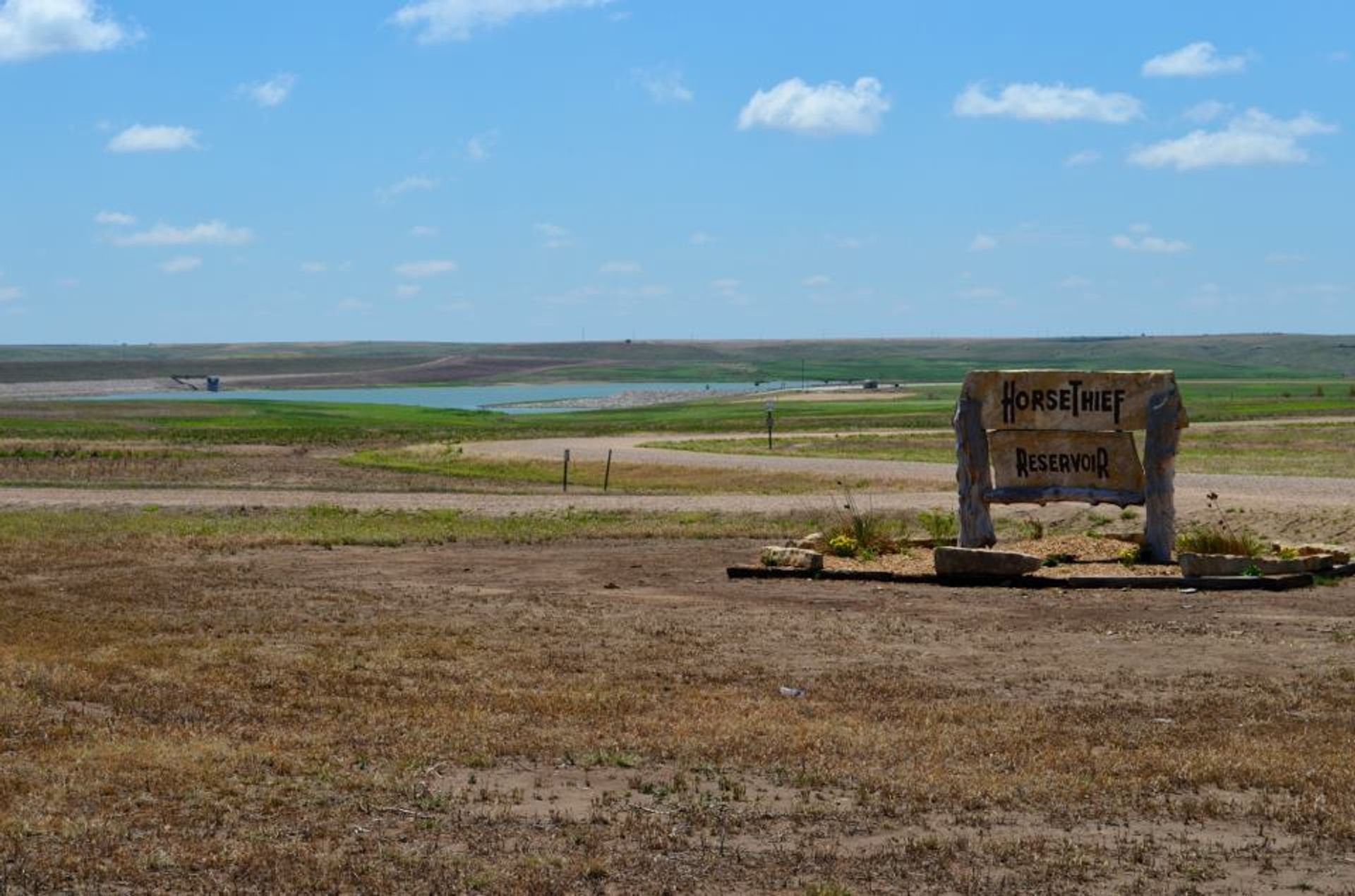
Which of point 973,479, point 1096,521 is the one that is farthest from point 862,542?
point 1096,521

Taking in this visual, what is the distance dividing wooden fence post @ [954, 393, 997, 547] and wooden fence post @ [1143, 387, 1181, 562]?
6.52ft

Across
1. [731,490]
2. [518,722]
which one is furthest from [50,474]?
[518,722]

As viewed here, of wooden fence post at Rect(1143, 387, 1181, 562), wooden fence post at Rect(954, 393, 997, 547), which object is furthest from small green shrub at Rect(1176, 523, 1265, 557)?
wooden fence post at Rect(954, 393, 997, 547)

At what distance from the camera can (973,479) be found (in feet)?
77.2

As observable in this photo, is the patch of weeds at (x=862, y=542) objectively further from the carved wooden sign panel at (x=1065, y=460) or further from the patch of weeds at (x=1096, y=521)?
the patch of weeds at (x=1096, y=521)

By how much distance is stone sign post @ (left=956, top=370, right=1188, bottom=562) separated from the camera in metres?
22.9

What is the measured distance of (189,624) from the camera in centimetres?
1853

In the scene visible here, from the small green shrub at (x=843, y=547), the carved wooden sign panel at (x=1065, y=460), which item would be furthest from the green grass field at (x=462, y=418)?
the carved wooden sign panel at (x=1065, y=460)

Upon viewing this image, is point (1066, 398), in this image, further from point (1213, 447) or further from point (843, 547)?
point (1213, 447)

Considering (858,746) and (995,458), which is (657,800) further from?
(995,458)

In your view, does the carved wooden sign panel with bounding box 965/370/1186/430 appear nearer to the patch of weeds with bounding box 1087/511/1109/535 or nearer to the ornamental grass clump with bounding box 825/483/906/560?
the ornamental grass clump with bounding box 825/483/906/560

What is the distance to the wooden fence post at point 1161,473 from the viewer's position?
22.8 metres

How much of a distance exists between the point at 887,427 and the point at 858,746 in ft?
222

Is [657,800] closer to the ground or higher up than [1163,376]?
closer to the ground
